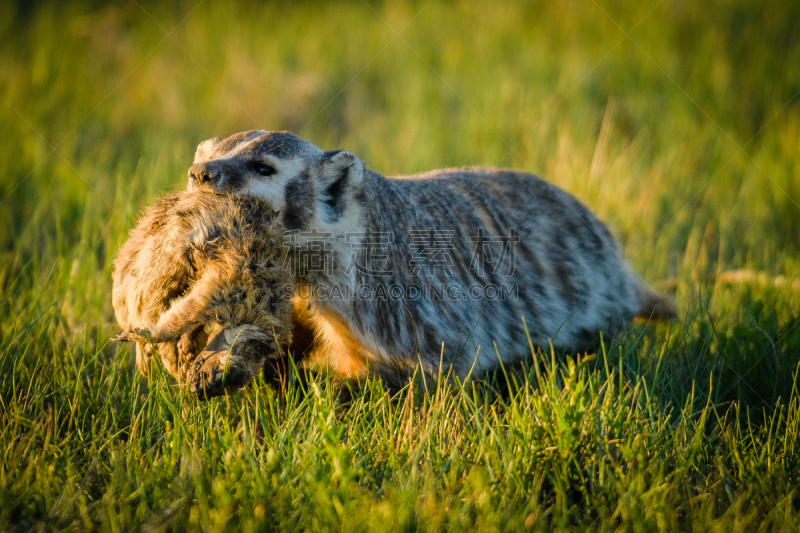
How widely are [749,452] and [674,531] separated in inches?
23.5

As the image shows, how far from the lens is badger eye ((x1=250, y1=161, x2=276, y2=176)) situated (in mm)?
2271

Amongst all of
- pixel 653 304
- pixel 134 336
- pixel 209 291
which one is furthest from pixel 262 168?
pixel 653 304

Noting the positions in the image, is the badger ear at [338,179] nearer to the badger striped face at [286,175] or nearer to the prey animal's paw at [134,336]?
the badger striped face at [286,175]

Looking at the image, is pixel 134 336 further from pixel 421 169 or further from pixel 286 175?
pixel 421 169

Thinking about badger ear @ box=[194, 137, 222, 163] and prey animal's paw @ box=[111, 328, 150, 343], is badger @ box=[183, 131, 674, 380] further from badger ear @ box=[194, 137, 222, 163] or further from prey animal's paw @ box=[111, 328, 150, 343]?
prey animal's paw @ box=[111, 328, 150, 343]

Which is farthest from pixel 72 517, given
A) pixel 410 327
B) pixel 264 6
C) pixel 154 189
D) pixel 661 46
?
pixel 264 6

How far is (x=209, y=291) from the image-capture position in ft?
6.34

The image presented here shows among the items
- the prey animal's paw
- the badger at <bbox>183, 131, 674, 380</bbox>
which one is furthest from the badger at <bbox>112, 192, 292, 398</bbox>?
the badger at <bbox>183, 131, 674, 380</bbox>

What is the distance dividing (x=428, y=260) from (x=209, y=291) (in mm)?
1078

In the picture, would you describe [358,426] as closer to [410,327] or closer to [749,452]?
[410,327]

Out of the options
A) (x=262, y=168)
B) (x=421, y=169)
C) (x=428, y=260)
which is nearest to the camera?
(x=262, y=168)

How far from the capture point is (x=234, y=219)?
2.03 metres

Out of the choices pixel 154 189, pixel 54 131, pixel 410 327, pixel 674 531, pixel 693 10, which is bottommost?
pixel 674 531

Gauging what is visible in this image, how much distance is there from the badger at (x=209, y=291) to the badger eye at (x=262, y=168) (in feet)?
0.58
